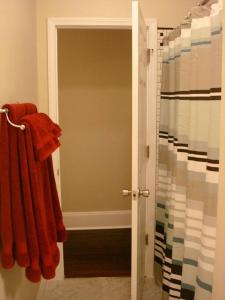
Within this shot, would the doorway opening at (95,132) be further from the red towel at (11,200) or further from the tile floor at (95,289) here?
the red towel at (11,200)

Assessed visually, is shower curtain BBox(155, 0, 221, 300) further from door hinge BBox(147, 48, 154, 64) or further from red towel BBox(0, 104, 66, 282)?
red towel BBox(0, 104, 66, 282)

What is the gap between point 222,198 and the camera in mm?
1513

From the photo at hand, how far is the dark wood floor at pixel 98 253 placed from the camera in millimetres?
2736

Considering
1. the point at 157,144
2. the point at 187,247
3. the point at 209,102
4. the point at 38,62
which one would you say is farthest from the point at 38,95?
the point at 187,247

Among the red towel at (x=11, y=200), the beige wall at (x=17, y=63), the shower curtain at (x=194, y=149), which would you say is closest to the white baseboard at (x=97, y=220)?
the beige wall at (x=17, y=63)

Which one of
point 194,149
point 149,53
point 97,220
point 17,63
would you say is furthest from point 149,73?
point 97,220

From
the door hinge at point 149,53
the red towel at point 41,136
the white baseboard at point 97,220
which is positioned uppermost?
the door hinge at point 149,53

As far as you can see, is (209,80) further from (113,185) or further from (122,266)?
(113,185)

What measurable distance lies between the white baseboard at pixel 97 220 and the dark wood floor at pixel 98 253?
7 cm

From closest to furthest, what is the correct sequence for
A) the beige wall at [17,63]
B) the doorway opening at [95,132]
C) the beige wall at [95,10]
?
1. the beige wall at [17,63]
2. the beige wall at [95,10]
3. the doorway opening at [95,132]

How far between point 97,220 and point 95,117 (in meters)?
1.18

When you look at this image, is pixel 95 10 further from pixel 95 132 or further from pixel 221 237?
pixel 221 237

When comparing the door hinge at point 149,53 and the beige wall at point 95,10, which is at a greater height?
the beige wall at point 95,10

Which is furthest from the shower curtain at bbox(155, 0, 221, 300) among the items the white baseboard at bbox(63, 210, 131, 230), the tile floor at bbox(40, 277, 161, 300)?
the white baseboard at bbox(63, 210, 131, 230)
